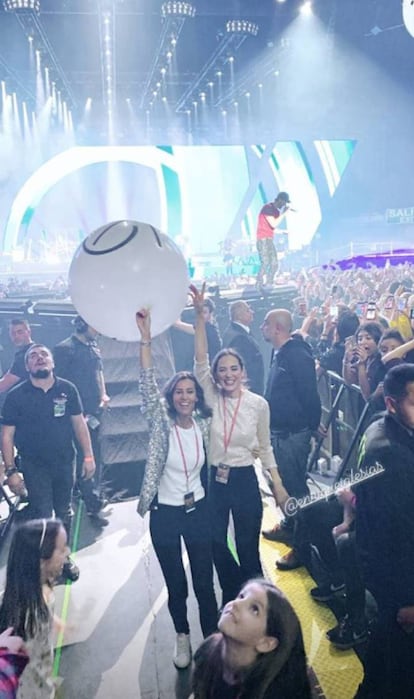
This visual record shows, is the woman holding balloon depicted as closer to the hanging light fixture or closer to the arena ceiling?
the arena ceiling

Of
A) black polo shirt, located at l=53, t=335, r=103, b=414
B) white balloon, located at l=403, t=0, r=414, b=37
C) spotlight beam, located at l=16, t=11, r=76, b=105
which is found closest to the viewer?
white balloon, located at l=403, t=0, r=414, b=37

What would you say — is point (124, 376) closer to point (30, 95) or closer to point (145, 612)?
point (145, 612)

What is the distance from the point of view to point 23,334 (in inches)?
183

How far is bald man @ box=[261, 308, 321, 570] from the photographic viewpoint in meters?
3.33

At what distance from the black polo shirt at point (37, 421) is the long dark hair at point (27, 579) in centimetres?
137

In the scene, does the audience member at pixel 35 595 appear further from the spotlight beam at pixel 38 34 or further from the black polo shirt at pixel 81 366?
the spotlight beam at pixel 38 34

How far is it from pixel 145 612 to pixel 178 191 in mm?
17968

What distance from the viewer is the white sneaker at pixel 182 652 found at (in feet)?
8.39

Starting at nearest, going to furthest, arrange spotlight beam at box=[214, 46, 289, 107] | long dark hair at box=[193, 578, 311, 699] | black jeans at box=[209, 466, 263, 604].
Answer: long dark hair at box=[193, 578, 311, 699] → black jeans at box=[209, 466, 263, 604] → spotlight beam at box=[214, 46, 289, 107]

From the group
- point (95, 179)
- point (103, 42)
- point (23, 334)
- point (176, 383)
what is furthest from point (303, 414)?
point (95, 179)

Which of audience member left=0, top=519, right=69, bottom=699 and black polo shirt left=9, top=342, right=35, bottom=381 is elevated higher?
black polo shirt left=9, top=342, right=35, bottom=381

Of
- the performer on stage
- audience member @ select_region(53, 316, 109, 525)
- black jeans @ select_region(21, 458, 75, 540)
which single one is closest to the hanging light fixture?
the performer on stage

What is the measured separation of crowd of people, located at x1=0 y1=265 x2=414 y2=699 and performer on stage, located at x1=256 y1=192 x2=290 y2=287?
9.58 feet

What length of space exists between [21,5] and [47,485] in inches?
415
